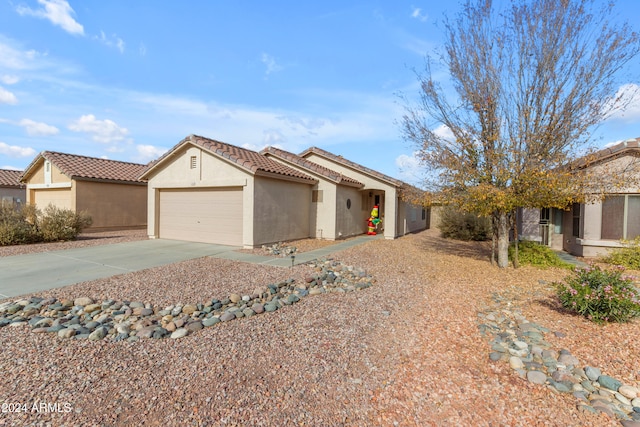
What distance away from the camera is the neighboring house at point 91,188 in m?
17.1

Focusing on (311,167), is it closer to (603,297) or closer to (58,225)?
(58,225)

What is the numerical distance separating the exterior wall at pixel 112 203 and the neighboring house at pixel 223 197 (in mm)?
4896

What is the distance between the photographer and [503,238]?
9.60 meters

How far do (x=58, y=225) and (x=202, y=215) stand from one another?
18.2ft

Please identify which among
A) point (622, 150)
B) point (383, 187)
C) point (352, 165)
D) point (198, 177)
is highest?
A: point (352, 165)

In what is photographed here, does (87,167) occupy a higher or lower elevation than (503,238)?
higher

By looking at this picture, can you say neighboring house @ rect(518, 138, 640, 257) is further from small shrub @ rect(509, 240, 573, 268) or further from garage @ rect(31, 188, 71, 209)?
garage @ rect(31, 188, 71, 209)

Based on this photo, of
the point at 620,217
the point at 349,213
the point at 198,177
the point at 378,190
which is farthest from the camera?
the point at 378,190

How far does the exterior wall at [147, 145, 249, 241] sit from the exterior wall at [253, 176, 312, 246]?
0.31 m

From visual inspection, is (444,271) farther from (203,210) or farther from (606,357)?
(203,210)

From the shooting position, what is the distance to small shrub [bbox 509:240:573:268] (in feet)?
31.4

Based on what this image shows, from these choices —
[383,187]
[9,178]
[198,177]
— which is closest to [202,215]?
[198,177]

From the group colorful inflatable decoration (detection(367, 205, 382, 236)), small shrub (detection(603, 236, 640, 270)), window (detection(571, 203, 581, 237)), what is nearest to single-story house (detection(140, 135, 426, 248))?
colorful inflatable decoration (detection(367, 205, 382, 236))

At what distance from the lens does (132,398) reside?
3.26 metres
